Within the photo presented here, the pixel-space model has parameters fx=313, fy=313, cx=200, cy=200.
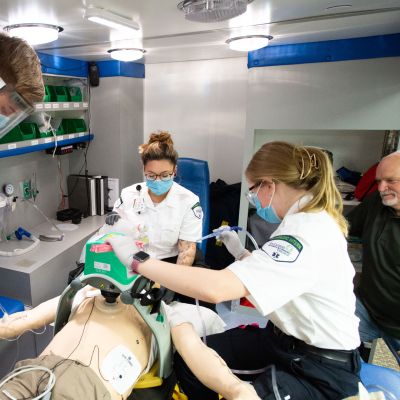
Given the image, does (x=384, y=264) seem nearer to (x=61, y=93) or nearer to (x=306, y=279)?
(x=306, y=279)

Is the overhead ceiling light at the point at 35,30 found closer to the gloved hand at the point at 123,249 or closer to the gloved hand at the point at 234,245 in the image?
the gloved hand at the point at 123,249

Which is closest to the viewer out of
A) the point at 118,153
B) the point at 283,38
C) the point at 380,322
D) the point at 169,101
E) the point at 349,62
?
the point at 380,322

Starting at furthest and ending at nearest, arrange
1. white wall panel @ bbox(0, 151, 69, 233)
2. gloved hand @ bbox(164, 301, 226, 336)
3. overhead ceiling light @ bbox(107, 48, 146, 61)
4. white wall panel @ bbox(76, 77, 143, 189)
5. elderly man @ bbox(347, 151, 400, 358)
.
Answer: white wall panel @ bbox(76, 77, 143, 189) → white wall panel @ bbox(0, 151, 69, 233) → overhead ceiling light @ bbox(107, 48, 146, 61) → elderly man @ bbox(347, 151, 400, 358) → gloved hand @ bbox(164, 301, 226, 336)

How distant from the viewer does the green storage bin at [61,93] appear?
2418mm

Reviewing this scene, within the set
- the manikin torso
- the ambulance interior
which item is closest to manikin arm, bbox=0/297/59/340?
the manikin torso

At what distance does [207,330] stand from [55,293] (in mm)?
1292

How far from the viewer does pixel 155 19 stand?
1354 millimetres

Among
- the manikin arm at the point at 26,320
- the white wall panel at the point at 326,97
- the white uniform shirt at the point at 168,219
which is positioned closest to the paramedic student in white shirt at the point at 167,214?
the white uniform shirt at the point at 168,219

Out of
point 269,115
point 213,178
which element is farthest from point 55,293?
point 269,115

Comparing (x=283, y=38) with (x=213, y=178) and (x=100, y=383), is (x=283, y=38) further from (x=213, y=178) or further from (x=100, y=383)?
(x=100, y=383)

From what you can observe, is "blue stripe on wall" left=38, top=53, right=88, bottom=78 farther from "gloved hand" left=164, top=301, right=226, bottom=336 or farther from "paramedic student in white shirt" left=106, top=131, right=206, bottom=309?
"gloved hand" left=164, top=301, right=226, bottom=336

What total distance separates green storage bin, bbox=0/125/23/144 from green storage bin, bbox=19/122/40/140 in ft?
0.11

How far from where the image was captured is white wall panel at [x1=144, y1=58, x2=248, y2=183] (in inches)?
115

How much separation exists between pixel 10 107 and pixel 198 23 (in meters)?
0.93
